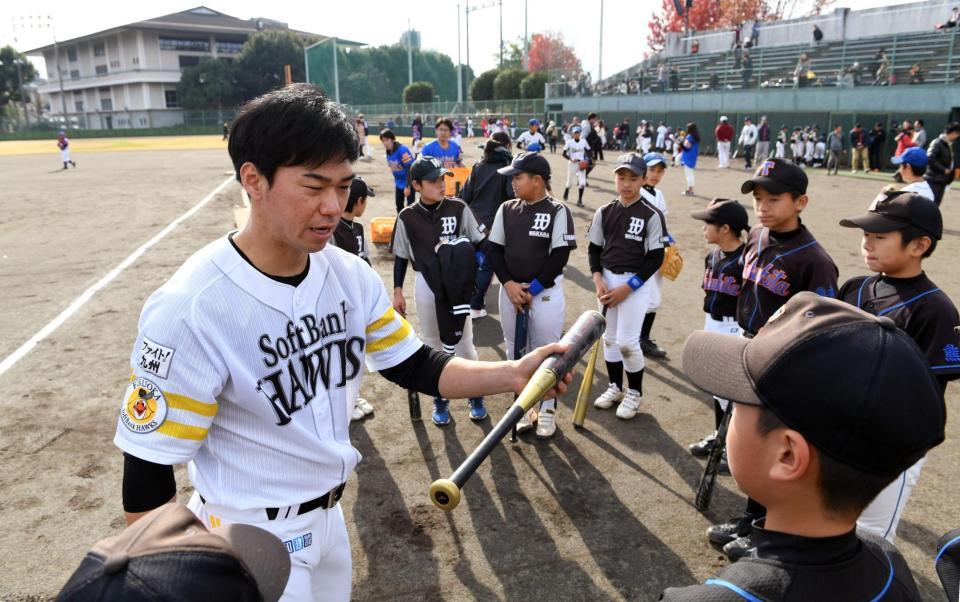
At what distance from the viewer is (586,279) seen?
403 inches

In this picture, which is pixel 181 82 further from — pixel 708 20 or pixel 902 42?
pixel 902 42

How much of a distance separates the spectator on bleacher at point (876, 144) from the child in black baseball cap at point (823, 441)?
26628mm

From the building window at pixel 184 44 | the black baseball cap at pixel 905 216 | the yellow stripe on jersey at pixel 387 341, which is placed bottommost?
the yellow stripe on jersey at pixel 387 341

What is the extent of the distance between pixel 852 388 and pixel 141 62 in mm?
89155

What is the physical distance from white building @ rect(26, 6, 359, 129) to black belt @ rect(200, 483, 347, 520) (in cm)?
8339

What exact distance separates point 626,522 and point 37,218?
17.5 metres

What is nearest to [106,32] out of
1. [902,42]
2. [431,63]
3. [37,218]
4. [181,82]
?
[181,82]

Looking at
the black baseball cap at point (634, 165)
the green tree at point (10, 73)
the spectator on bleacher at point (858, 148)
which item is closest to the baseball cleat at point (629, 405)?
the black baseball cap at point (634, 165)

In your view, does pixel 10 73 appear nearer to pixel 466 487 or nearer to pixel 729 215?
pixel 466 487

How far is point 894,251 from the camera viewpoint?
340 centimetres

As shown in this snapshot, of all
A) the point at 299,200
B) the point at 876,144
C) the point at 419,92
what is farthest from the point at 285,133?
the point at 419,92

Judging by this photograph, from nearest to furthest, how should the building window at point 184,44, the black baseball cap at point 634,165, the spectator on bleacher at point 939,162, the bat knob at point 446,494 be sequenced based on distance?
the bat knob at point 446,494
the black baseball cap at point 634,165
the spectator on bleacher at point 939,162
the building window at point 184,44

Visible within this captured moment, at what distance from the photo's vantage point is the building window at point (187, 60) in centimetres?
7775

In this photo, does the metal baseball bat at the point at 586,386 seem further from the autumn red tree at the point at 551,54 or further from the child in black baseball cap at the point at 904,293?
the autumn red tree at the point at 551,54
